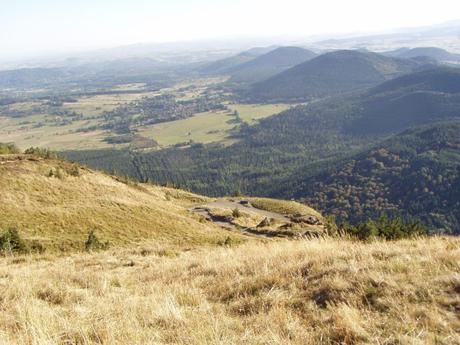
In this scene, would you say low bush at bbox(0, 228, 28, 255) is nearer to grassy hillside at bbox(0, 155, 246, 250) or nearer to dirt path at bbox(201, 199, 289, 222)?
grassy hillside at bbox(0, 155, 246, 250)

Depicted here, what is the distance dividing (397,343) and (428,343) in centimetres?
40

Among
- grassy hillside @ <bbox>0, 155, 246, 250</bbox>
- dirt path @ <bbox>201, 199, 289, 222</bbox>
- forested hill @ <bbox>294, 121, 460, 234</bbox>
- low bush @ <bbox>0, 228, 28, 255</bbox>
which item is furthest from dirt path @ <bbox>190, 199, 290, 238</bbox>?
forested hill @ <bbox>294, 121, 460, 234</bbox>

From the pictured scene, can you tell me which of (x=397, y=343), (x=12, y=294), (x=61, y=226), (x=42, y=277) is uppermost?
(x=397, y=343)

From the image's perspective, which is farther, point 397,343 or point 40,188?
point 40,188

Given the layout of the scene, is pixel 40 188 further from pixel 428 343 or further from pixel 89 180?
pixel 428 343

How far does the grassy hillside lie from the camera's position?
131 ft

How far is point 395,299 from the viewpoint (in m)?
7.01

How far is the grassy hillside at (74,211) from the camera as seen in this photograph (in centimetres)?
3981

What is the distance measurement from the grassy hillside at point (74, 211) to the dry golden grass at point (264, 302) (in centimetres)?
2579

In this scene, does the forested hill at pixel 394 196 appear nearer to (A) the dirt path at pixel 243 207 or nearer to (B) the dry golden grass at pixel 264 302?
(A) the dirt path at pixel 243 207

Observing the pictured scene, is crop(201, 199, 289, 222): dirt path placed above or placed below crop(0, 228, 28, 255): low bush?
below

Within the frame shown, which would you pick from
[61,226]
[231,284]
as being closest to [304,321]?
[231,284]

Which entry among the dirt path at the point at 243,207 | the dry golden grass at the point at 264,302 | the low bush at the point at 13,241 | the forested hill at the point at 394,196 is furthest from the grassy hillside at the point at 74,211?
the forested hill at the point at 394,196

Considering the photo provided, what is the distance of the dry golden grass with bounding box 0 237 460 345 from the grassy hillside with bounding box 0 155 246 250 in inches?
1015
